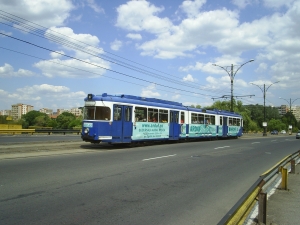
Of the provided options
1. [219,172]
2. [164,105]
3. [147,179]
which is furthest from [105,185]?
[164,105]

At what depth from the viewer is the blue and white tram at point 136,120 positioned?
18547 millimetres

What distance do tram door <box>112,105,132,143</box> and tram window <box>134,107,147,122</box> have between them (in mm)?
717

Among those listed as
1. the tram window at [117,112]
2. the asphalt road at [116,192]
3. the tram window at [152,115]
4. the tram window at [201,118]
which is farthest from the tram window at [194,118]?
the asphalt road at [116,192]

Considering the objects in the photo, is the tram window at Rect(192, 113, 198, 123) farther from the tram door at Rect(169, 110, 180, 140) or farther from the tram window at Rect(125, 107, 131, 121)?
the tram window at Rect(125, 107, 131, 121)

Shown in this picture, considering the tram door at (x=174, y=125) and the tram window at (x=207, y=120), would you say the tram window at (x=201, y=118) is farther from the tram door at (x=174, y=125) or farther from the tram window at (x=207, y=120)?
the tram door at (x=174, y=125)

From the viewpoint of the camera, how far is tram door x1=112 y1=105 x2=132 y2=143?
1897 centimetres

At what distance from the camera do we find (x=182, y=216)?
603 cm

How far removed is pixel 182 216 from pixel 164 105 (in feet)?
60.7

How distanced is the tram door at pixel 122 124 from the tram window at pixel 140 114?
717mm

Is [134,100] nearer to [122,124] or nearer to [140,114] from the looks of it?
[140,114]

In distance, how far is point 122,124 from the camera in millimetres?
19391

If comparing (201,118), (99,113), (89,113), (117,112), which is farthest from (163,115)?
(201,118)

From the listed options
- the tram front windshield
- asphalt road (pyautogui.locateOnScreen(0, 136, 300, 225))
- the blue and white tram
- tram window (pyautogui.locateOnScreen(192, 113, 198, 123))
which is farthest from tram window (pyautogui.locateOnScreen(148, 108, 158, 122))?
asphalt road (pyautogui.locateOnScreen(0, 136, 300, 225))

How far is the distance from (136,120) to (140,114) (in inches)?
25.1
